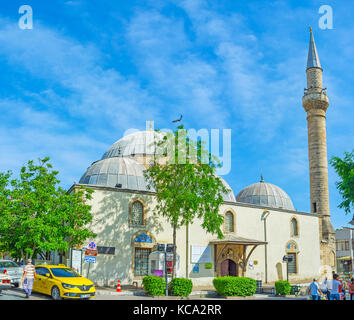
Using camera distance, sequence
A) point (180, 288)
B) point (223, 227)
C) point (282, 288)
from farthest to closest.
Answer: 1. point (223, 227)
2. point (282, 288)
3. point (180, 288)

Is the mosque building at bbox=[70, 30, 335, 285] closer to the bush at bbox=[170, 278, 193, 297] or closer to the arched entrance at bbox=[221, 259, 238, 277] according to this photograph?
the arched entrance at bbox=[221, 259, 238, 277]

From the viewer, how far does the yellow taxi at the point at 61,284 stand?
15898 mm

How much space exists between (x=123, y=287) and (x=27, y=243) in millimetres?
6051

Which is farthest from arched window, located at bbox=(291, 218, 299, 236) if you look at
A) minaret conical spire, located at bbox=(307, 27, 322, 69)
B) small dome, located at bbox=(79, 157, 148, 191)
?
minaret conical spire, located at bbox=(307, 27, 322, 69)

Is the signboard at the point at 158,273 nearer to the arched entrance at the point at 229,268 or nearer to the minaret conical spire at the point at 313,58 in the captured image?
the arched entrance at the point at 229,268

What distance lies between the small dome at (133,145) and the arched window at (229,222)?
8.87 meters

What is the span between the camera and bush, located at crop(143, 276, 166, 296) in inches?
805

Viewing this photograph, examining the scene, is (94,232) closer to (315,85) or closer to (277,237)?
(277,237)

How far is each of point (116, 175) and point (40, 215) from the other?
7730 millimetres

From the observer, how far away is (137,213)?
25.7 metres

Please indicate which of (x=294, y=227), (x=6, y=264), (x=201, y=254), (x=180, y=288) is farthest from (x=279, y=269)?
(x=6, y=264)

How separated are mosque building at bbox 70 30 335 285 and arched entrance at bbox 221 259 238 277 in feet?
0.22

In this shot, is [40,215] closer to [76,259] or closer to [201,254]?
[76,259]
